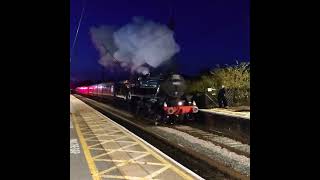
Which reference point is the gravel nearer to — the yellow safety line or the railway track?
the railway track

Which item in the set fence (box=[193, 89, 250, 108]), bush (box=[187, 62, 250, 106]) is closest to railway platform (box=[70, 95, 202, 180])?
fence (box=[193, 89, 250, 108])

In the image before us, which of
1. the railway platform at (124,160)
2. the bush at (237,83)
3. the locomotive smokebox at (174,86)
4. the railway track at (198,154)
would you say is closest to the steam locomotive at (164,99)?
the locomotive smokebox at (174,86)

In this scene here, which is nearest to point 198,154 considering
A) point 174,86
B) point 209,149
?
point 209,149

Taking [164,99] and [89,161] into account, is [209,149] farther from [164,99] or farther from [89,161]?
[164,99]

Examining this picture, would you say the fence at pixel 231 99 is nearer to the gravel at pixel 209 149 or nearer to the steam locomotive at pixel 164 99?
the steam locomotive at pixel 164 99

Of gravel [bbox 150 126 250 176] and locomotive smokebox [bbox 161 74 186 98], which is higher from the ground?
locomotive smokebox [bbox 161 74 186 98]

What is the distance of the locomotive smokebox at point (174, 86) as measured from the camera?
1945cm

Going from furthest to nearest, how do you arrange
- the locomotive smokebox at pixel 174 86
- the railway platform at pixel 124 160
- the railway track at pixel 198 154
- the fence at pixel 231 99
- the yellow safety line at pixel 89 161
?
the fence at pixel 231 99 < the locomotive smokebox at pixel 174 86 < the railway track at pixel 198 154 < the railway platform at pixel 124 160 < the yellow safety line at pixel 89 161

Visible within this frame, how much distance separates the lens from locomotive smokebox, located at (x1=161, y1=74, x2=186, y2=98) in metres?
19.5

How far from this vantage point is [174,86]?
63.8 feet

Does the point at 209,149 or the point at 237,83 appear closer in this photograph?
the point at 209,149
